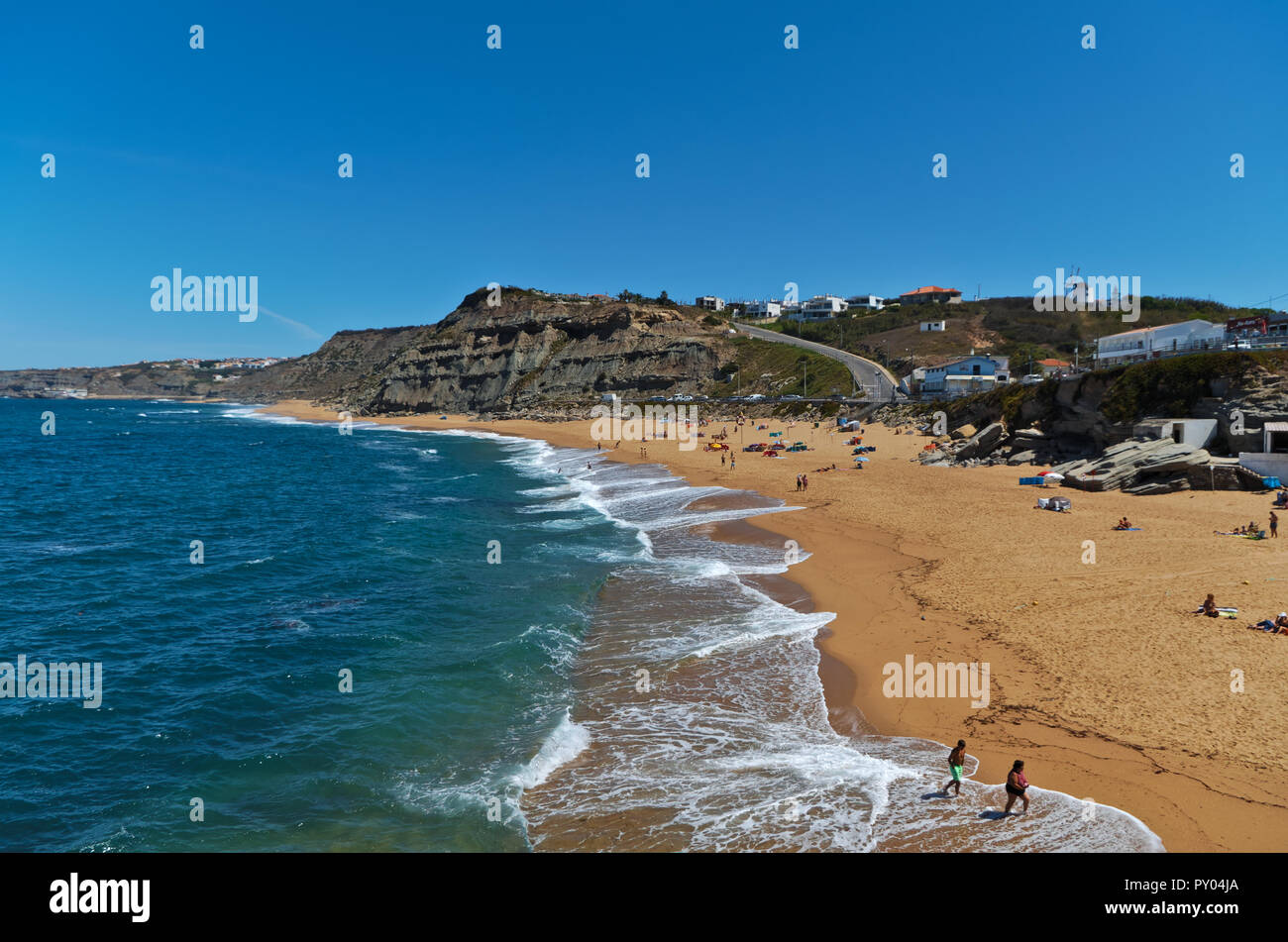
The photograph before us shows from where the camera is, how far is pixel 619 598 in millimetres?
22000

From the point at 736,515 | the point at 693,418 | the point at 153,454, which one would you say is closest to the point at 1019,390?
the point at 736,515

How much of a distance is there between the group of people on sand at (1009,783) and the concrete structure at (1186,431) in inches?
1165

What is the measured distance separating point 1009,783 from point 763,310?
487 feet

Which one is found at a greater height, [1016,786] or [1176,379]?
[1176,379]

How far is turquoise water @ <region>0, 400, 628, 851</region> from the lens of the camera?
1141 cm

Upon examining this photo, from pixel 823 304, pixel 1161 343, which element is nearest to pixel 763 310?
pixel 823 304

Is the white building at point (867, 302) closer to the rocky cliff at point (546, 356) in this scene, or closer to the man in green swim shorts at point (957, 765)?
the rocky cliff at point (546, 356)

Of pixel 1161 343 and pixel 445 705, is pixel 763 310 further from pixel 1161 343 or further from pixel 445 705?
pixel 445 705

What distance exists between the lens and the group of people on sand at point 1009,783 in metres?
10.2

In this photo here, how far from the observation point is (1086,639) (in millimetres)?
16281

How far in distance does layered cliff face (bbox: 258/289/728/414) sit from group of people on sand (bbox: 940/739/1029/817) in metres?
94.0

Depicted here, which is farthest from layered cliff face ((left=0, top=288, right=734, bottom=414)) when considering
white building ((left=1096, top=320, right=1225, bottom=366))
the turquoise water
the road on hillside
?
the turquoise water
